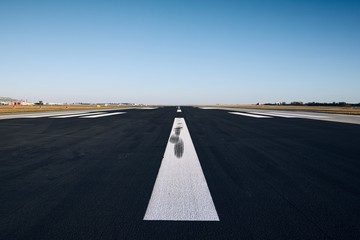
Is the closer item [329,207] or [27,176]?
[329,207]

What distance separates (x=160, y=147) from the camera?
6.55m

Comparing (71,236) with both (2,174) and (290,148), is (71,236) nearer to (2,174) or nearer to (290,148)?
(2,174)

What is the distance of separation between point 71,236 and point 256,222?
65.4 inches

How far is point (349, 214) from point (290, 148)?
4110 mm

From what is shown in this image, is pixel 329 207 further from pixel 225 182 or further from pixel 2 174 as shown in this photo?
pixel 2 174

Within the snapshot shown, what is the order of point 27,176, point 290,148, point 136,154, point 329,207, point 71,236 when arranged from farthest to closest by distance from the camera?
point 290,148
point 136,154
point 27,176
point 329,207
point 71,236

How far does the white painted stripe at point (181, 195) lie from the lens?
2.53 meters

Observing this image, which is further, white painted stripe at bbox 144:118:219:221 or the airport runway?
white painted stripe at bbox 144:118:219:221

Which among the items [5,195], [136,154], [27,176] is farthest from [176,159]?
[5,195]

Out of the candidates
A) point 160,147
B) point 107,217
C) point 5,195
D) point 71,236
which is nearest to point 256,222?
point 107,217

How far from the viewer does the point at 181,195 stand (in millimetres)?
3105

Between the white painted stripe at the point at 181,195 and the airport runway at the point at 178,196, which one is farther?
the white painted stripe at the point at 181,195

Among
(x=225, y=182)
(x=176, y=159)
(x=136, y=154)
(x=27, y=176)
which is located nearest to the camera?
(x=225, y=182)

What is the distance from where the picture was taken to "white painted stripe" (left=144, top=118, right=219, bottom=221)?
2533mm
